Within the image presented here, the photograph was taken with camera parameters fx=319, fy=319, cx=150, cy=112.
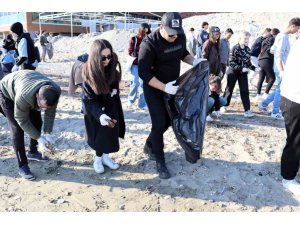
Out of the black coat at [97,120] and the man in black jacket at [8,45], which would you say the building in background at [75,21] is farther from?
the black coat at [97,120]

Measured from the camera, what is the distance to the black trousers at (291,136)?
3031mm

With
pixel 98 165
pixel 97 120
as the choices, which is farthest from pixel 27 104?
pixel 98 165

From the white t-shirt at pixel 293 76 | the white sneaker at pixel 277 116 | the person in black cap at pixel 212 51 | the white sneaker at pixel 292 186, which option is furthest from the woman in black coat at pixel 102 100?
the white sneaker at pixel 277 116

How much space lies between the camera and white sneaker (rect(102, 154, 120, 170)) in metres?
3.80

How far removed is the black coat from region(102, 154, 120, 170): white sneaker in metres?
0.30

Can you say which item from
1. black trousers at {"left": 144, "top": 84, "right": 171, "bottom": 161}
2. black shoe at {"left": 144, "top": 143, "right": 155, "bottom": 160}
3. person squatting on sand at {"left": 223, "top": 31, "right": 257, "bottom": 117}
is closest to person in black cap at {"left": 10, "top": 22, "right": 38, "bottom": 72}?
black shoe at {"left": 144, "top": 143, "right": 155, "bottom": 160}

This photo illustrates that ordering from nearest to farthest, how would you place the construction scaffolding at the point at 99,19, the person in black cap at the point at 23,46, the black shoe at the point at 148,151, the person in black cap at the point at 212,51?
the black shoe at the point at 148,151, the person in black cap at the point at 23,46, the person in black cap at the point at 212,51, the construction scaffolding at the point at 99,19

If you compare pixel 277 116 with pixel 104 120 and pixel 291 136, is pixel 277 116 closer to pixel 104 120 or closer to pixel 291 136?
pixel 291 136

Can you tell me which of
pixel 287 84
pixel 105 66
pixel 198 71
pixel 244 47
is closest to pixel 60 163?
pixel 105 66

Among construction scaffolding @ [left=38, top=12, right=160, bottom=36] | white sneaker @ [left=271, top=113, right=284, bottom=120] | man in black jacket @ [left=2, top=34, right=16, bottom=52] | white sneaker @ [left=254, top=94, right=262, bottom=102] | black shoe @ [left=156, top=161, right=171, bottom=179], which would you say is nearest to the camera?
black shoe @ [left=156, top=161, right=171, bottom=179]

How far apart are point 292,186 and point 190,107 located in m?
1.34

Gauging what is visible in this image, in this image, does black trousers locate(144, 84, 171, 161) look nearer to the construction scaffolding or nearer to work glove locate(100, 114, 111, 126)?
work glove locate(100, 114, 111, 126)

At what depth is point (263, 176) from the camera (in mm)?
3627

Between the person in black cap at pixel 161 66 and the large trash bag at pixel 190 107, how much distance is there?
0.35 feet
